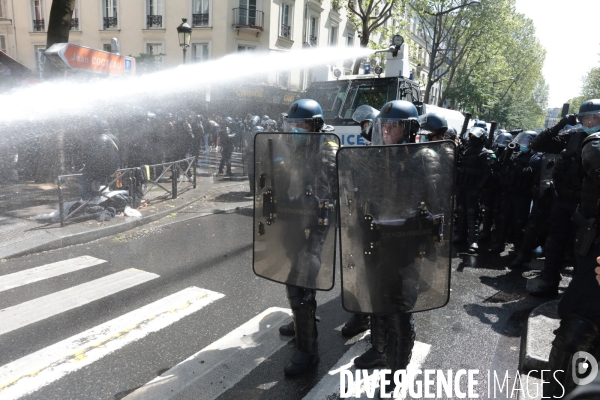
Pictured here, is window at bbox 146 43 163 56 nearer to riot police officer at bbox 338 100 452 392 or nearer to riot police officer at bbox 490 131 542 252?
riot police officer at bbox 490 131 542 252

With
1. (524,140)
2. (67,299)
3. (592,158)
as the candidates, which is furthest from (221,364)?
(524,140)

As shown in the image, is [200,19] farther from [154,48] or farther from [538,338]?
[538,338]

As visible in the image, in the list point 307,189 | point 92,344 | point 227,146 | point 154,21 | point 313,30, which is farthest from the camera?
point 313,30

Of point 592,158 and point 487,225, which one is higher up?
point 592,158

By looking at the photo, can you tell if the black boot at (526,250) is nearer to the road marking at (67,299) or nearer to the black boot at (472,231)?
the black boot at (472,231)

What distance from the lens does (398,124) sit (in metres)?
2.73

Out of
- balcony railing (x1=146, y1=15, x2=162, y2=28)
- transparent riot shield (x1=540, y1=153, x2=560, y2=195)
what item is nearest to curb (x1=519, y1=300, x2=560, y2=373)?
transparent riot shield (x1=540, y1=153, x2=560, y2=195)

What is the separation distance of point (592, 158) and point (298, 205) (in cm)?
168

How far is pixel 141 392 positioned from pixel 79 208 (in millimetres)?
4966

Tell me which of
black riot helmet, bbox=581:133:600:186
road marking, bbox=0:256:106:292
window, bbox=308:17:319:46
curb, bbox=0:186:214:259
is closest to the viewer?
black riot helmet, bbox=581:133:600:186

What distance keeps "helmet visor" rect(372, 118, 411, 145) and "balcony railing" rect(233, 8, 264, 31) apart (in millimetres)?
21750

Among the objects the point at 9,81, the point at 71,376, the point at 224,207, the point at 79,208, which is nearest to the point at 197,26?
the point at 9,81

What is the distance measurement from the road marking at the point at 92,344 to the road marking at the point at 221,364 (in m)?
0.62

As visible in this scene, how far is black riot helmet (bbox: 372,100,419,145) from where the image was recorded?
8.94 ft
